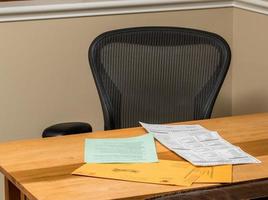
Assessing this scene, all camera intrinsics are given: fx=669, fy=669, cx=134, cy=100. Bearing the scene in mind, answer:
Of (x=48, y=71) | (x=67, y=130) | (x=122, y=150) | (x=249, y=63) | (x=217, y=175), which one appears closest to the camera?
(x=217, y=175)

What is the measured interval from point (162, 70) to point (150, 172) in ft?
2.70

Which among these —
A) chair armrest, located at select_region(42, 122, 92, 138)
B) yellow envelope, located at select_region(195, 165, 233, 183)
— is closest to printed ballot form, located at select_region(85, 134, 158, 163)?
yellow envelope, located at select_region(195, 165, 233, 183)

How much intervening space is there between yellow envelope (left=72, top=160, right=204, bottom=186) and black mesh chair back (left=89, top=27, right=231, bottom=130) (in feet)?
2.24

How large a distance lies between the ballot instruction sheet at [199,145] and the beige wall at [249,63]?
3.50 ft

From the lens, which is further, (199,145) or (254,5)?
(254,5)

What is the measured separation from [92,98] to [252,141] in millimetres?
1299

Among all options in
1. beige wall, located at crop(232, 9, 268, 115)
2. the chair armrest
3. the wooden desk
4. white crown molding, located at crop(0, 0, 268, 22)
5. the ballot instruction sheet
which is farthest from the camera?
beige wall, located at crop(232, 9, 268, 115)

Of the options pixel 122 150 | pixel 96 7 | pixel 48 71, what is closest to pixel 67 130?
pixel 122 150

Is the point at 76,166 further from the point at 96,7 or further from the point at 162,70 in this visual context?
the point at 96,7

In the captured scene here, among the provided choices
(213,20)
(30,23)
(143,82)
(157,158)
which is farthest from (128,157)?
(213,20)

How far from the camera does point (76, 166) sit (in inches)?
66.2

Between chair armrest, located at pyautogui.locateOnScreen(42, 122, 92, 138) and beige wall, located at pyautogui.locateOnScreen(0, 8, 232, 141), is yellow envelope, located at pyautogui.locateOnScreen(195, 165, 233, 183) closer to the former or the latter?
chair armrest, located at pyautogui.locateOnScreen(42, 122, 92, 138)

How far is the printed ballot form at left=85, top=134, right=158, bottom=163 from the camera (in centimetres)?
173

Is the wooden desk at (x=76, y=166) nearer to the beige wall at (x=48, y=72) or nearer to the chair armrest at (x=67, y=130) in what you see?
the chair armrest at (x=67, y=130)
